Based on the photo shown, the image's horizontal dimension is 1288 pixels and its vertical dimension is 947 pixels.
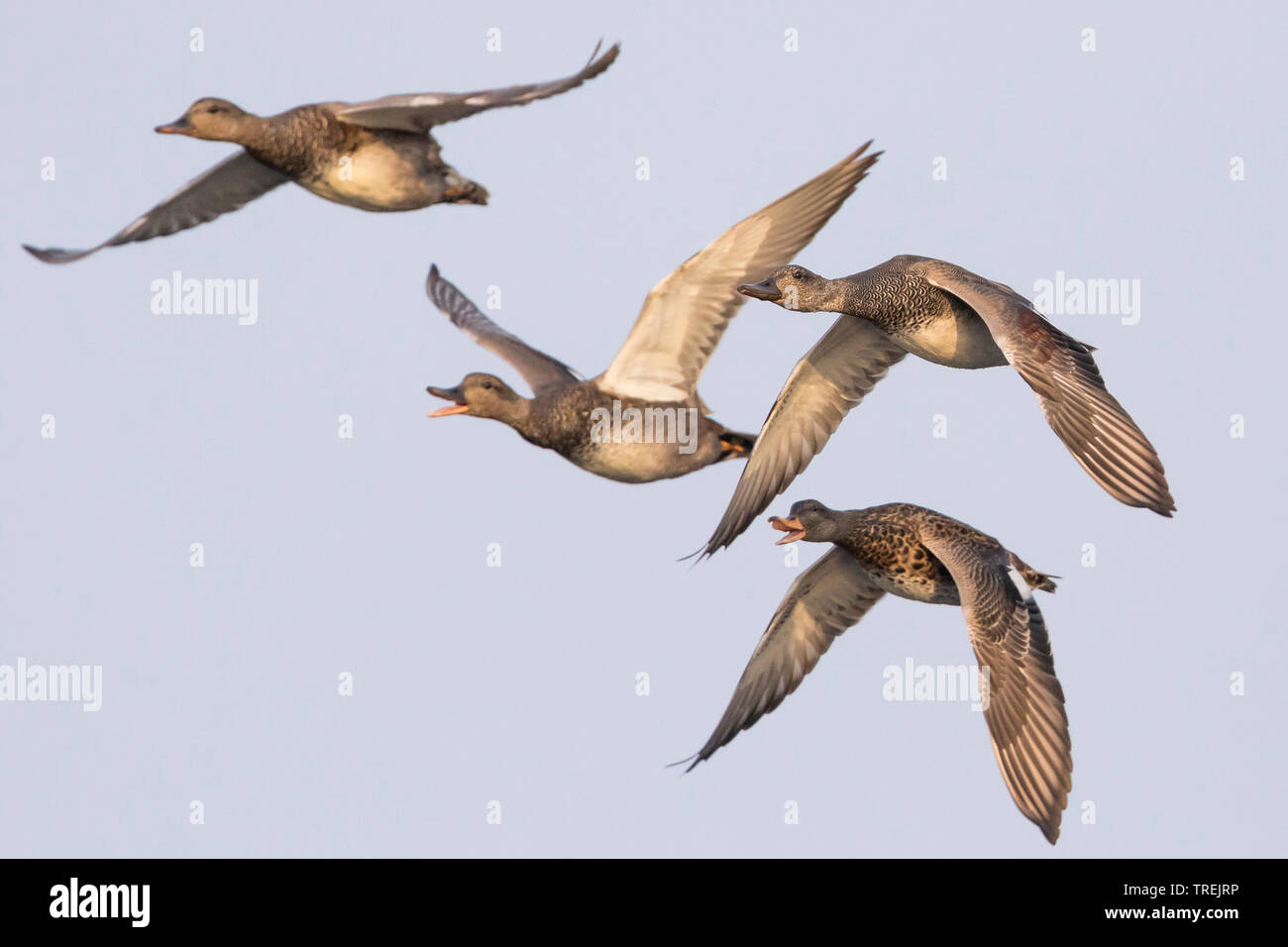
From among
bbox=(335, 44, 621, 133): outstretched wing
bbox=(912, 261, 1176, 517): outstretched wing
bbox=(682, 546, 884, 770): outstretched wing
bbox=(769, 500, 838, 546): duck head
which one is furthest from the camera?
bbox=(682, 546, 884, 770): outstretched wing

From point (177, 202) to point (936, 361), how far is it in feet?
22.8

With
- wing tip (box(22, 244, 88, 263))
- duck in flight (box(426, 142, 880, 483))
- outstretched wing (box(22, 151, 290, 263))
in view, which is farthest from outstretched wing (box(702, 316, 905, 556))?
wing tip (box(22, 244, 88, 263))

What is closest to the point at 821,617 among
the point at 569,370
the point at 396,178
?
the point at 569,370

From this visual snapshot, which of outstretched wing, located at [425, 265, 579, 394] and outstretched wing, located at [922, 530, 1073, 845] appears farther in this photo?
outstretched wing, located at [425, 265, 579, 394]

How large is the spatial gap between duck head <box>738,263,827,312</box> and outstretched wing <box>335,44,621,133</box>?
7.93 feet

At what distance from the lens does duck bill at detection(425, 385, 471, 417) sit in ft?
57.0

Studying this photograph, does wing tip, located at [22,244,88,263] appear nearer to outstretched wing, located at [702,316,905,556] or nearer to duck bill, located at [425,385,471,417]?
Answer: duck bill, located at [425,385,471,417]

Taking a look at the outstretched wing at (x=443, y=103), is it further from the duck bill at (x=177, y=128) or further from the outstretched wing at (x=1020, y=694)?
the outstretched wing at (x=1020, y=694)

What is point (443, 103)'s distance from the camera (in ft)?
51.5

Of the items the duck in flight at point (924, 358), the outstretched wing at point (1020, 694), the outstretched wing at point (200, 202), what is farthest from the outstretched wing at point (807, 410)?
the outstretched wing at point (200, 202)

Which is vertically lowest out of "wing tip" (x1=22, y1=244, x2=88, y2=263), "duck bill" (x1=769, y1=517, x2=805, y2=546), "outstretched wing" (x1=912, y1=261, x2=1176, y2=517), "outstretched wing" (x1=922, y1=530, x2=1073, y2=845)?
"outstretched wing" (x1=922, y1=530, x2=1073, y2=845)

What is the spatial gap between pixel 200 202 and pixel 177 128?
4.10 feet

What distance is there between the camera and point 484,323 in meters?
20.4

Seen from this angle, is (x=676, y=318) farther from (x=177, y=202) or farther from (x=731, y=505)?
(x=177, y=202)
